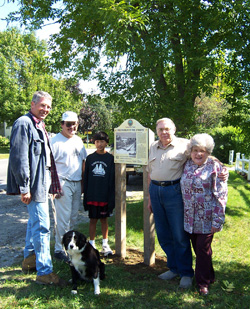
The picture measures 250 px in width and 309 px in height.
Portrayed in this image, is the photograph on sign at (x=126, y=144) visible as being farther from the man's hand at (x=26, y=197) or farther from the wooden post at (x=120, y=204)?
the man's hand at (x=26, y=197)

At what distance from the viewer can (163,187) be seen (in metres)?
3.57

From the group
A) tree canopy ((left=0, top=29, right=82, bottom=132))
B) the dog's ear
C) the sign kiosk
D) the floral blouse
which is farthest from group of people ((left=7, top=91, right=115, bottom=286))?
tree canopy ((left=0, top=29, right=82, bottom=132))

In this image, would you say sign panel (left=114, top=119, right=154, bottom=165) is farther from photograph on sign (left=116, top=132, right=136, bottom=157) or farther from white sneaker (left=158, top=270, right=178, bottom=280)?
white sneaker (left=158, top=270, right=178, bottom=280)

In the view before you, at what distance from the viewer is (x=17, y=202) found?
8.66m

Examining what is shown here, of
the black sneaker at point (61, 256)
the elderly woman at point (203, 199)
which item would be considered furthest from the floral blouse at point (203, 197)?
the black sneaker at point (61, 256)

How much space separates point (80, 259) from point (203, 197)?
1.55 metres

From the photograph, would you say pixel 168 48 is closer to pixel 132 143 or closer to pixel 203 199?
pixel 132 143

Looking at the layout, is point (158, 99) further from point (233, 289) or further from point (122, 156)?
point (233, 289)

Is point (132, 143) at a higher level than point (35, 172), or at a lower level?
higher

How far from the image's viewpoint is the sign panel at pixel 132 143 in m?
4.12

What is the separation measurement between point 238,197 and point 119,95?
17.2 feet

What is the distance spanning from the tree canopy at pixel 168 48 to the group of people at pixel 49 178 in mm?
1395

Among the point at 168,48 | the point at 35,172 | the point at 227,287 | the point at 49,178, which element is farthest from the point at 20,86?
the point at 227,287

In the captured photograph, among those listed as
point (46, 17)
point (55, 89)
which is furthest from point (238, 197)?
point (55, 89)
